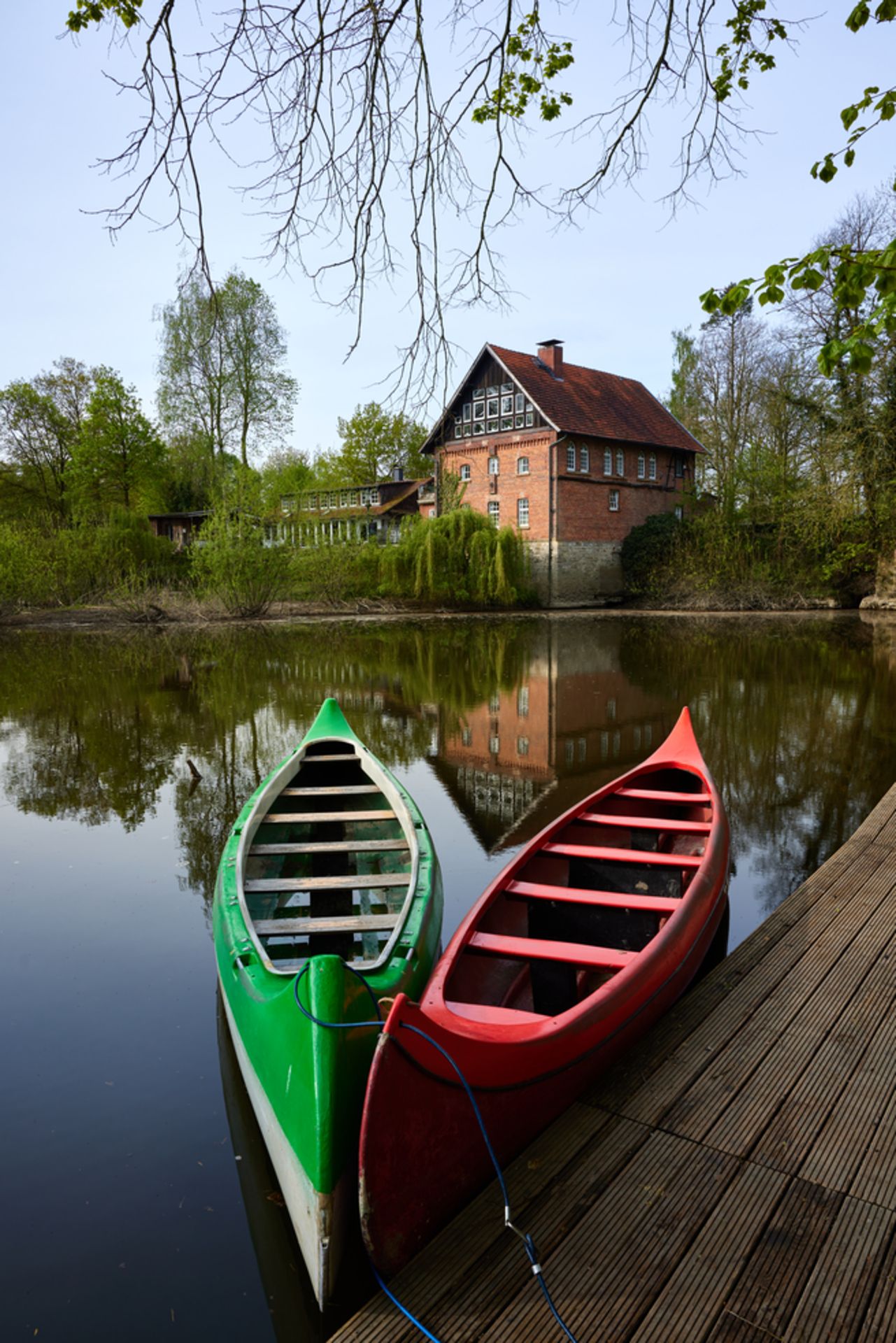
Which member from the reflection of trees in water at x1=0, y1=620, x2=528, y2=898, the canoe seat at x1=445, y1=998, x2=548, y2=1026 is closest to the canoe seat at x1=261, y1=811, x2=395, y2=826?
the reflection of trees in water at x1=0, y1=620, x2=528, y2=898

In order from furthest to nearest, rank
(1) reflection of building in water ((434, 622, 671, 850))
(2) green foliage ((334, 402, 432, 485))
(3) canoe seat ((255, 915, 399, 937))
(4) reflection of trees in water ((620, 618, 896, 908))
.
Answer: (2) green foliage ((334, 402, 432, 485)), (1) reflection of building in water ((434, 622, 671, 850)), (4) reflection of trees in water ((620, 618, 896, 908)), (3) canoe seat ((255, 915, 399, 937))

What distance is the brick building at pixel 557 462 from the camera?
3200cm

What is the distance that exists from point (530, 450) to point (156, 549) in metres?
14.3

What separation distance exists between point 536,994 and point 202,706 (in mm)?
9518

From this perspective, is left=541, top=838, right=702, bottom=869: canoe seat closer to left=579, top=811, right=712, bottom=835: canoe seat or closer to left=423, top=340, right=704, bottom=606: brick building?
left=579, top=811, right=712, bottom=835: canoe seat

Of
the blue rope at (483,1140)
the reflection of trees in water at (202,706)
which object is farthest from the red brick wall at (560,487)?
the blue rope at (483,1140)

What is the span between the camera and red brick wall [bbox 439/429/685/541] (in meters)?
32.0

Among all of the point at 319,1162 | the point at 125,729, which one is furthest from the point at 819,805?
the point at 125,729

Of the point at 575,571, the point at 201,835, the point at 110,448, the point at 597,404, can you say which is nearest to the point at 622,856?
the point at 201,835

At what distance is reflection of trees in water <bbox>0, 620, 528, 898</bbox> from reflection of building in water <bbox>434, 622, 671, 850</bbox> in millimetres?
578

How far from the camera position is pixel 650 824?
14.6 ft

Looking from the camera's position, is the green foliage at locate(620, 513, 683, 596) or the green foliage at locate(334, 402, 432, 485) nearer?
the green foliage at locate(620, 513, 683, 596)

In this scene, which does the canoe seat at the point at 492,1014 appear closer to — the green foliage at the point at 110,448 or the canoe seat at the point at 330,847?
the canoe seat at the point at 330,847

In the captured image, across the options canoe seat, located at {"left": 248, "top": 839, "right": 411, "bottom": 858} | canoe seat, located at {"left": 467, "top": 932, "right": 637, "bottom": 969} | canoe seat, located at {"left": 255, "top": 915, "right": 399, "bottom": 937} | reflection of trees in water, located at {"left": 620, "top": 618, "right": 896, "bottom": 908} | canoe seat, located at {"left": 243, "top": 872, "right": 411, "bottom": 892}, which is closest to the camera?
canoe seat, located at {"left": 467, "top": 932, "right": 637, "bottom": 969}
